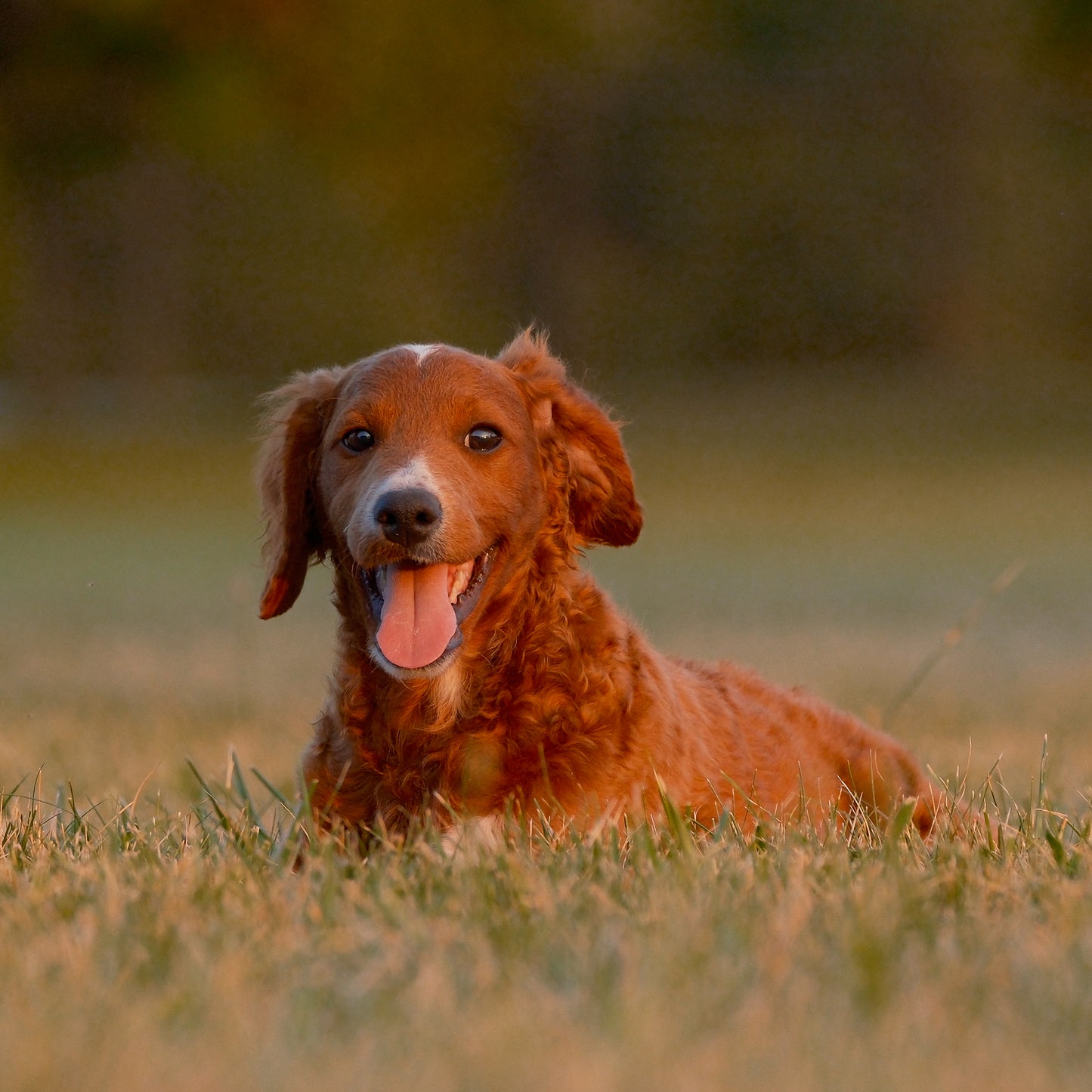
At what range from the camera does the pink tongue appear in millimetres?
4703

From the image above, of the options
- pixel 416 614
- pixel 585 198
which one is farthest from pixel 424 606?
pixel 585 198

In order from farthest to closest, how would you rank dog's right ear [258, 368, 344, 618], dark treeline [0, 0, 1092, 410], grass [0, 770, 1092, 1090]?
dark treeline [0, 0, 1092, 410] < dog's right ear [258, 368, 344, 618] < grass [0, 770, 1092, 1090]

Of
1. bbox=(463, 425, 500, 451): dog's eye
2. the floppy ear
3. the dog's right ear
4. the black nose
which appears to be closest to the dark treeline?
the dog's right ear

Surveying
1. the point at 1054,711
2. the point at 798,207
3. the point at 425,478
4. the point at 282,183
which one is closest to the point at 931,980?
the point at 425,478

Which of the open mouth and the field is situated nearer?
the field

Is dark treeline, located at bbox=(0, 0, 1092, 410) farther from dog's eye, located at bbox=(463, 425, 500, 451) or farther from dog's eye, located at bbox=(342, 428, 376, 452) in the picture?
dog's eye, located at bbox=(463, 425, 500, 451)

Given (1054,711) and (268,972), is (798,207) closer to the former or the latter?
(1054,711)

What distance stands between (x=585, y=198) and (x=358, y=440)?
41206 mm

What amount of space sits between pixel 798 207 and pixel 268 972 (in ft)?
137

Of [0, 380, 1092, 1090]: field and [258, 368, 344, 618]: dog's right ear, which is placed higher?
[258, 368, 344, 618]: dog's right ear

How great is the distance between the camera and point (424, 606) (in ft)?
15.6

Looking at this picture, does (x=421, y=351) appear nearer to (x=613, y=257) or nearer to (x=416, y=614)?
(x=416, y=614)

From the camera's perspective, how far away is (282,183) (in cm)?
3822

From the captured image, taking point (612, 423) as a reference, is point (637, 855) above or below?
below
